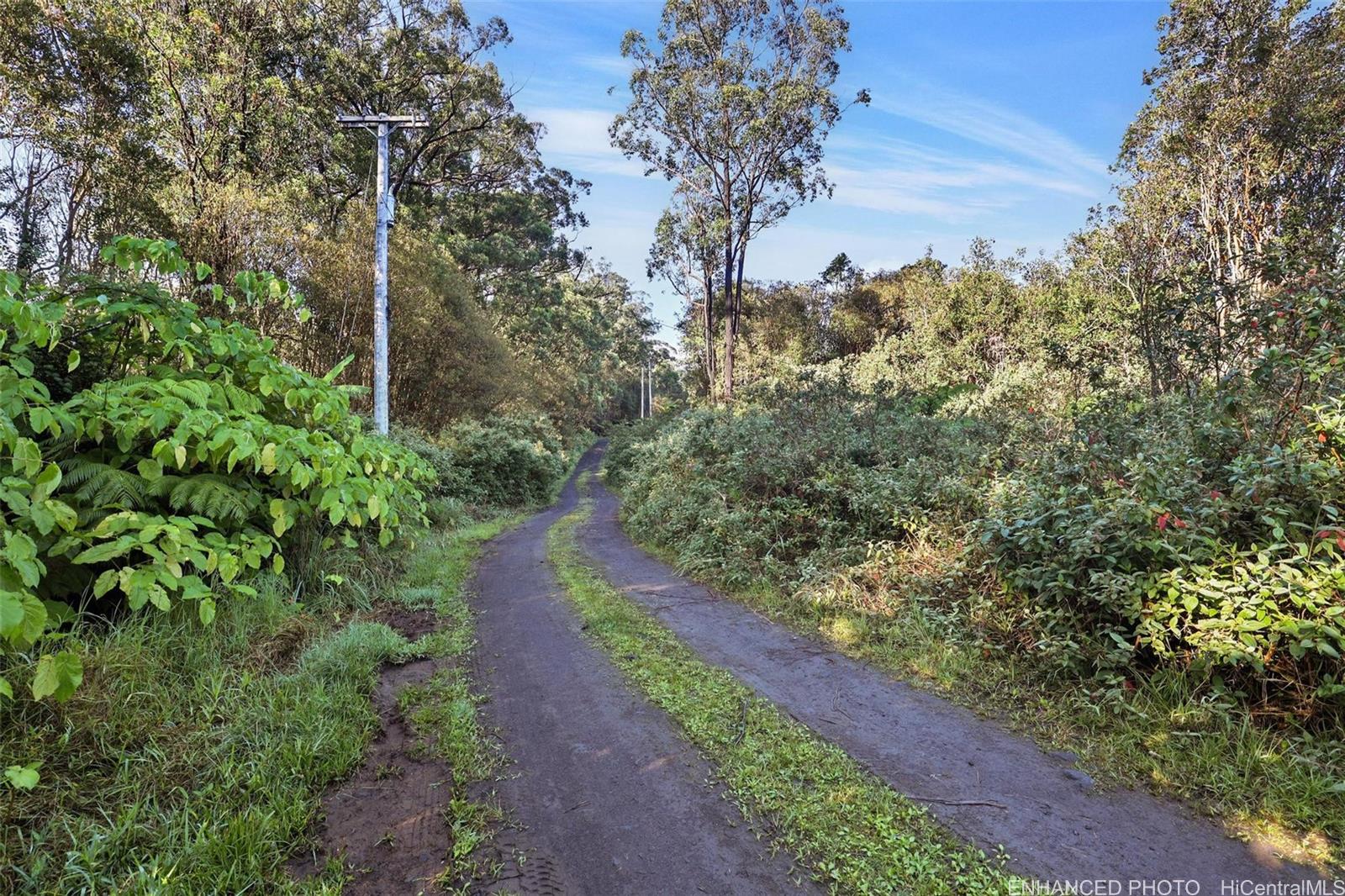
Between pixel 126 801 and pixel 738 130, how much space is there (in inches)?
807

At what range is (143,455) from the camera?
3367 mm

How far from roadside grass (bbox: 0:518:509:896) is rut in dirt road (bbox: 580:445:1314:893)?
200 centimetres

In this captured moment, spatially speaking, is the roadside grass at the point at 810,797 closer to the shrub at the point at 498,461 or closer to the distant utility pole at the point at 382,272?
the distant utility pole at the point at 382,272

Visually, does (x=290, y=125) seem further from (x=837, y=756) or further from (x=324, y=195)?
(x=837, y=756)

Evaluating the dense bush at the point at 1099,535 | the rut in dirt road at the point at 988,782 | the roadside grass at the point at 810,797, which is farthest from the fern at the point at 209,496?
the dense bush at the point at 1099,535

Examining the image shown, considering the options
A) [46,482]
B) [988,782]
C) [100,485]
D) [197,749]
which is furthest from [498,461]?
[988,782]

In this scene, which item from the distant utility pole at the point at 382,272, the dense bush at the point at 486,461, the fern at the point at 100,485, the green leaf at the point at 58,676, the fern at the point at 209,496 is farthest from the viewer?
the dense bush at the point at 486,461

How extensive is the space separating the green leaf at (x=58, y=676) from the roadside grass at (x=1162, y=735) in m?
4.26

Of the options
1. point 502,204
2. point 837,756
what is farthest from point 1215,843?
point 502,204

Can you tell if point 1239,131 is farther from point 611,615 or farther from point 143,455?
point 143,455

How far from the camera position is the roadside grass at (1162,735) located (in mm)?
2430

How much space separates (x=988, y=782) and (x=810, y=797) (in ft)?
3.03

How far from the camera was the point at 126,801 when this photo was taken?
217 cm

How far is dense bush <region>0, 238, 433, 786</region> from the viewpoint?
2.36 meters
